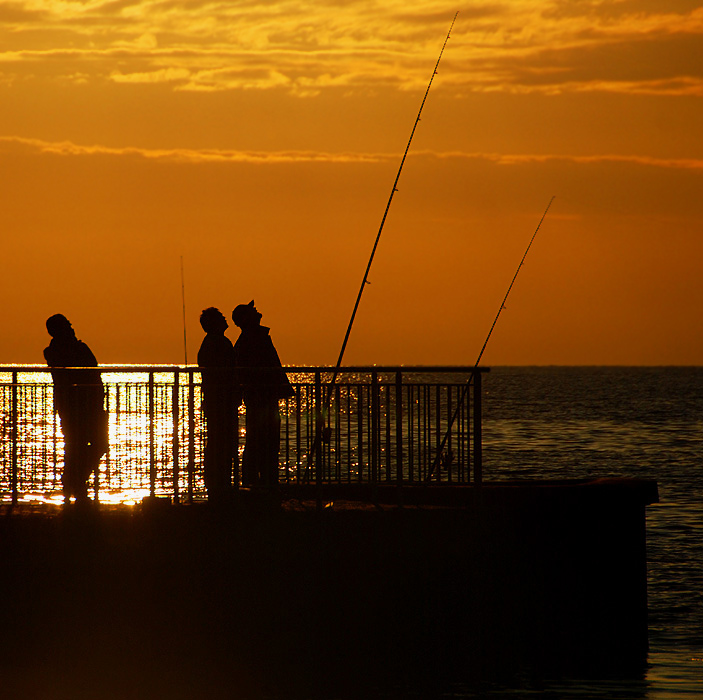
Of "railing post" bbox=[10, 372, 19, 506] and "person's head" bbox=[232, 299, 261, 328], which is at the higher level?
"person's head" bbox=[232, 299, 261, 328]

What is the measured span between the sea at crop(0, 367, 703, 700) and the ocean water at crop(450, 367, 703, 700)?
18 mm

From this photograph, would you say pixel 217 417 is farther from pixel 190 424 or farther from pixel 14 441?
pixel 14 441

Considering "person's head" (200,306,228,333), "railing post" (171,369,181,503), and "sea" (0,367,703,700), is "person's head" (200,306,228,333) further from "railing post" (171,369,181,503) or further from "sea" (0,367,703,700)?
"sea" (0,367,703,700)

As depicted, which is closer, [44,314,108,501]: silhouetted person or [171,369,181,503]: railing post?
[171,369,181,503]: railing post

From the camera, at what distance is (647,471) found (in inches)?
1635

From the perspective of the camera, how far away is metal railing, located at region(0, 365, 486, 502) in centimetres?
1235

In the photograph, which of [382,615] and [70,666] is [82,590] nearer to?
[70,666]

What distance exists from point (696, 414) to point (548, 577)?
73.9m

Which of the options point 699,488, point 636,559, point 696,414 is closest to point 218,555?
point 636,559

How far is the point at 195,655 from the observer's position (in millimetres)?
12703

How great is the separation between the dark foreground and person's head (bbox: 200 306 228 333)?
1890 millimetres

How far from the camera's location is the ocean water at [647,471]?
12195 mm

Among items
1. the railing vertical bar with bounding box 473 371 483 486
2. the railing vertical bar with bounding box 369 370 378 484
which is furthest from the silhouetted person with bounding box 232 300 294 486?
the railing vertical bar with bounding box 473 371 483 486

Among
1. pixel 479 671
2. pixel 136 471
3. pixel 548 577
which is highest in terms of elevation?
pixel 136 471
